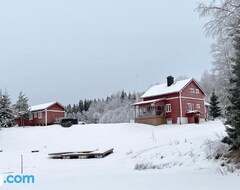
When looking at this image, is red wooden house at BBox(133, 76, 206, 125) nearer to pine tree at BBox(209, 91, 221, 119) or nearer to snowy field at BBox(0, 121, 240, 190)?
pine tree at BBox(209, 91, 221, 119)

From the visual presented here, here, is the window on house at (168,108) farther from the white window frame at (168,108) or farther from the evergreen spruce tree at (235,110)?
the evergreen spruce tree at (235,110)

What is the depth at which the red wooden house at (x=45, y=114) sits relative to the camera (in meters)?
51.6

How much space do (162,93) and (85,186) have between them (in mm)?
38113

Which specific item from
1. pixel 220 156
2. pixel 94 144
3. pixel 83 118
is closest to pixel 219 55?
pixel 94 144

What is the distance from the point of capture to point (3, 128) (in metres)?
44.4

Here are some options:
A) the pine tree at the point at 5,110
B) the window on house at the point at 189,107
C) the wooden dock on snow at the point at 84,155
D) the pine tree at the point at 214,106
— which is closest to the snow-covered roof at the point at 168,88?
the window on house at the point at 189,107

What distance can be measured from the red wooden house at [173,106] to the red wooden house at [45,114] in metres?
14.0

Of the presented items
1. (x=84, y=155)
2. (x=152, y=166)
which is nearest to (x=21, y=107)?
(x=84, y=155)

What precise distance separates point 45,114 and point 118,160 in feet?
105

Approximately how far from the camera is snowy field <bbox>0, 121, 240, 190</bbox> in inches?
376

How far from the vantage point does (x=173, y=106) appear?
45.2 meters

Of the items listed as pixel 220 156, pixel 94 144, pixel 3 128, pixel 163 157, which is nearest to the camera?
pixel 220 156

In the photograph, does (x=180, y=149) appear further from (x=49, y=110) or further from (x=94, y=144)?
(x=49, y=110)

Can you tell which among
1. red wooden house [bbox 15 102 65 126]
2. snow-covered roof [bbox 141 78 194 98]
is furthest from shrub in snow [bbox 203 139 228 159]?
red wooden house [bbox 15 102 65 126]
